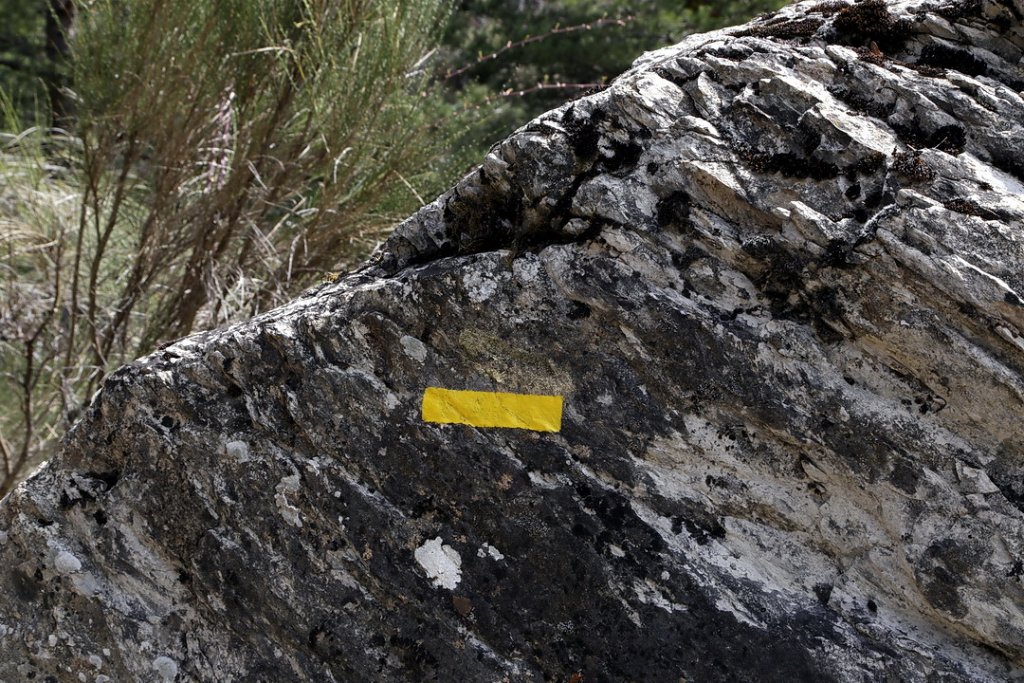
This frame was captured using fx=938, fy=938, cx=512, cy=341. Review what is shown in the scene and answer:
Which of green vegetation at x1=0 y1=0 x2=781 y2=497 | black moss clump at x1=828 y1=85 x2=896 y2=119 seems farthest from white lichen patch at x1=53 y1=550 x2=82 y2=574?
black moss clump at x1=828 y1=85 x2=896 y2=119

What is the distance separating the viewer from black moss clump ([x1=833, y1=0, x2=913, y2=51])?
1971 millimetres

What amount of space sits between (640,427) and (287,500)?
2.50 ft

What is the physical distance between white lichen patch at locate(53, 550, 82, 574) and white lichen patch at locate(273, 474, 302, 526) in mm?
475

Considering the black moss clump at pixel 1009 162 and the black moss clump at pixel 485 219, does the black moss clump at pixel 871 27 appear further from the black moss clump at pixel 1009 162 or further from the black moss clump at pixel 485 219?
the black moss clump at pixel 485 219

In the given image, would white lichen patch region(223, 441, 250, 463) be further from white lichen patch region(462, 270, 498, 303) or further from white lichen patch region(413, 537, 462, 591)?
white lichen patch region(462, 270, 498, 303)

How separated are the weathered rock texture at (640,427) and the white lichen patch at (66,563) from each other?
0.6 inches

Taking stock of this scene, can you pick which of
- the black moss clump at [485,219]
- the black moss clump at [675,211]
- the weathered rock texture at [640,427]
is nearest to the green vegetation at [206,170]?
the black moss clump at [485,219]

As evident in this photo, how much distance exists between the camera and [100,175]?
11.8 feet

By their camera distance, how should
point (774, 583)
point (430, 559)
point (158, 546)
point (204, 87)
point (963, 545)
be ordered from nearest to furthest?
1. point (963, 545)
2. point (774, 583)
3. point (430, 559)
4. point (158, 546)
5. point (204, 87)

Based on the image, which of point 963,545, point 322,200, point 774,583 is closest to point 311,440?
point 774,583

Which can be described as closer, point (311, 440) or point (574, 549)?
point (574, 549)

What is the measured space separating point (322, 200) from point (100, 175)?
0.92m

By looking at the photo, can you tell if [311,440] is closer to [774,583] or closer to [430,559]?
[430,559]

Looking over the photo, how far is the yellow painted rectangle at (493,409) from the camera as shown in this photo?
6.15ft
